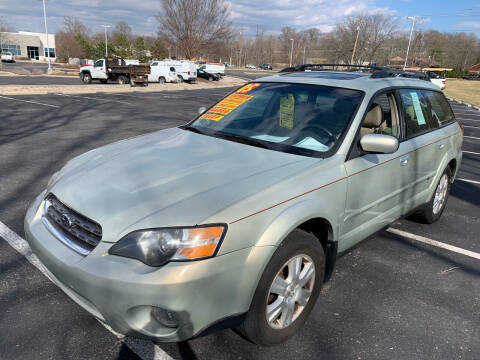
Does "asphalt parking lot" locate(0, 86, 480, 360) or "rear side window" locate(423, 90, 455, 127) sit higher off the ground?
"rear side window" locate(423, 90, 455, 127)

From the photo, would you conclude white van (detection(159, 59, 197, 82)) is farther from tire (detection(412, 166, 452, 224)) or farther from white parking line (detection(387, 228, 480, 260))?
white parking line (detection(387, 228, 480, 260))

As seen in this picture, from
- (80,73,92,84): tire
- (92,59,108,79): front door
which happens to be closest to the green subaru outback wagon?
(92,59,108,79): front door

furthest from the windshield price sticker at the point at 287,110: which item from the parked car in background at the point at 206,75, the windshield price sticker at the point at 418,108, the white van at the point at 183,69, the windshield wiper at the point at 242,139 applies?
the parked car in background at the point at 206,75

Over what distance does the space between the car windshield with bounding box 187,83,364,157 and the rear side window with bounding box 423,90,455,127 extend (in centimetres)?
162

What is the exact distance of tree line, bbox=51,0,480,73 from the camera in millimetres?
46625

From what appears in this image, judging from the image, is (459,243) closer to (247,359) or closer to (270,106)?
(270,106)

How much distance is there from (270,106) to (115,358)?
241 centimetres

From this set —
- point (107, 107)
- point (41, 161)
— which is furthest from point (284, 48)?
point (41, 161)

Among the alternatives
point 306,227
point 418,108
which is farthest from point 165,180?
point 418,108

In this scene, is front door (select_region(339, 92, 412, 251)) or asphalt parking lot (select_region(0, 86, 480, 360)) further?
front door (select_region(339, 92, 412, 251))

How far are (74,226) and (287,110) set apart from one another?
80.3 inches

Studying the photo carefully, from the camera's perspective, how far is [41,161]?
254 inches

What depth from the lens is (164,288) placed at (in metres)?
1.85

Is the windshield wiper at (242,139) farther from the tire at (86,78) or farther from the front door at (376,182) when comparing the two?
the tire at (86,78)
